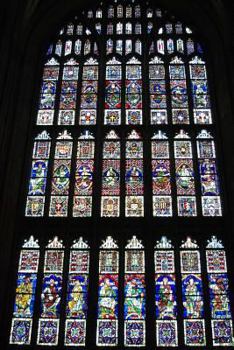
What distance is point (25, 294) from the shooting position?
1026 cm

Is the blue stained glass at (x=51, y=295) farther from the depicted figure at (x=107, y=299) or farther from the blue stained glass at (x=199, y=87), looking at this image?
the blue stained glass at (x=199, y=87)

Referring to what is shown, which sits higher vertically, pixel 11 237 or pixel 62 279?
pixel 11 237

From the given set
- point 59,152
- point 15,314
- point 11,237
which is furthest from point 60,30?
point 15,314

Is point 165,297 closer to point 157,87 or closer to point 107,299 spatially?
point 107,299

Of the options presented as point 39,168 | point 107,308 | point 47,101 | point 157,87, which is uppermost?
point 157,87

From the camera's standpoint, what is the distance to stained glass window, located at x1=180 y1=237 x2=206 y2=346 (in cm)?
974

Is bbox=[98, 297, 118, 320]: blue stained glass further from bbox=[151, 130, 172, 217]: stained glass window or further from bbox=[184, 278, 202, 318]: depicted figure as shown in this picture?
bbox=[151, 130, 172, 217]: stained glass window

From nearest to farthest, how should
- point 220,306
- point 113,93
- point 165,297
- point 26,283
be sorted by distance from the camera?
point 220,306 < point 165,297 < point 26,283 < point 113,93

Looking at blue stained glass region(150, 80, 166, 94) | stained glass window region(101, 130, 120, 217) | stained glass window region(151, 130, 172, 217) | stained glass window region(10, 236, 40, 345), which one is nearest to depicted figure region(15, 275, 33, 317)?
stained glass window region(10, 236, 40, 345)

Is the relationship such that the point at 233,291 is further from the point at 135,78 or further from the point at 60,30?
the point at 60,30

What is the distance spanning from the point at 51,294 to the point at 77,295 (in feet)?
1.52

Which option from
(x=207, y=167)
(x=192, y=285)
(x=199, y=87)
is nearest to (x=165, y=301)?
(x=192, y=285)

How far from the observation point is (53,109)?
12.7 m

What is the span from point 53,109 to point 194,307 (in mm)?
5326
